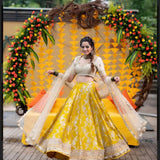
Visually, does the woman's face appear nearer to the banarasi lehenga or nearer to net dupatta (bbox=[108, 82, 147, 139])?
the banarasi lehenga

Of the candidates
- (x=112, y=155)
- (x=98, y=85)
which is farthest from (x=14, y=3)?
(x=112, y=155)

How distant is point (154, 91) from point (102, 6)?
10611 millimetres

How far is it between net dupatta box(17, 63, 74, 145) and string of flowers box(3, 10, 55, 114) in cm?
105

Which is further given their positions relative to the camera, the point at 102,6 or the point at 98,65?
the point at 102,6

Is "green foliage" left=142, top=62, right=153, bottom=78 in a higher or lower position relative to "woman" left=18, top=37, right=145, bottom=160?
higher

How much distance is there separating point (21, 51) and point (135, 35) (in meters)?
2.11

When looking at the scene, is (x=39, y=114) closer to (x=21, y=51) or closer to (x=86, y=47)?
(x=86, y=47)

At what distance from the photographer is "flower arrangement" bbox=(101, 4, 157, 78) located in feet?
17.8

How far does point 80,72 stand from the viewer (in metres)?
4.32

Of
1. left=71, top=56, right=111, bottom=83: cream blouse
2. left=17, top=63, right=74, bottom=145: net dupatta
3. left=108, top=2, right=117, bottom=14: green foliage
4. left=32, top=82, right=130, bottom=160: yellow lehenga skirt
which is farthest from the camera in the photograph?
left=108, top=2, right=117, bottom=14: green foliage

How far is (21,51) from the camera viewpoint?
18.3ft

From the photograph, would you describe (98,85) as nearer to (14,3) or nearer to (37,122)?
(37,122)

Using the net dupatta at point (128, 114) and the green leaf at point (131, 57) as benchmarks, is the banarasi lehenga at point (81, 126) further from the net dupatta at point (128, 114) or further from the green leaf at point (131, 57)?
the green leaf at point (131, 57)

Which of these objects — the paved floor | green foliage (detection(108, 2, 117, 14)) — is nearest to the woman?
the paved floor
